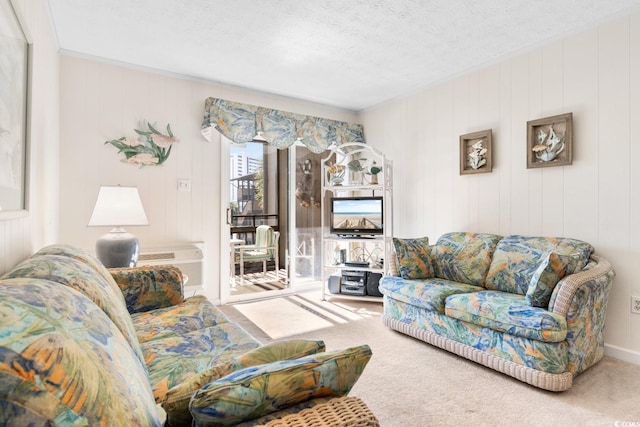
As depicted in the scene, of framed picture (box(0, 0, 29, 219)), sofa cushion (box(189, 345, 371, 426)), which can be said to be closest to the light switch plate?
framed picture (box(0, 0, 29, 219))

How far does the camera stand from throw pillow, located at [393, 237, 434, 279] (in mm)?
3217

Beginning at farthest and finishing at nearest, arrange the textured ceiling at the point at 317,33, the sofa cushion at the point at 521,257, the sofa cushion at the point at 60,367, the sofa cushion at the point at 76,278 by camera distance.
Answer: the sofa cushion at the point at 521,257
the textured ceiling at the point at 317,33
the sofa cushion at the point at 76,278
the sofa cushion at the point at 60,367

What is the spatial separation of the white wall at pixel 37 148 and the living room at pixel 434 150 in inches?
0.6

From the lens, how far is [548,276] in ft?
7.42

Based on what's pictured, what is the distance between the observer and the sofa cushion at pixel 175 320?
181 cm

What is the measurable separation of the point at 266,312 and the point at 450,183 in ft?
7.89

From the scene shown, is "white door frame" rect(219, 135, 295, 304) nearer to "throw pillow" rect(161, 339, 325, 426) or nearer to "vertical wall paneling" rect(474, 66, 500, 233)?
"vertical wall paneling" rect(474, 66, 500, 233)

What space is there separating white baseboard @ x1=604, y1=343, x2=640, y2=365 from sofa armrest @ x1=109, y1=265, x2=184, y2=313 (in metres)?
3.12

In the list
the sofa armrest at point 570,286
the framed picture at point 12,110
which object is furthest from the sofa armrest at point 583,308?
the framed picture at point 12,110

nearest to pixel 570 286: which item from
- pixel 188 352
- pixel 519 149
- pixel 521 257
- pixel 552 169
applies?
pixel 521 257

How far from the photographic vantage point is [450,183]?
12.5 ft

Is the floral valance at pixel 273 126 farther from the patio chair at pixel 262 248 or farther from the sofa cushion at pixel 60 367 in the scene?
the sofa cushion at pixel 60 367

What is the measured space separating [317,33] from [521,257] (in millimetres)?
2420

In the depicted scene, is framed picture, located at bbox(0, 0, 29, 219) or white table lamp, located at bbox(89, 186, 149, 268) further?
white table lamp, located at bbox(89, 186, 149, 268)
